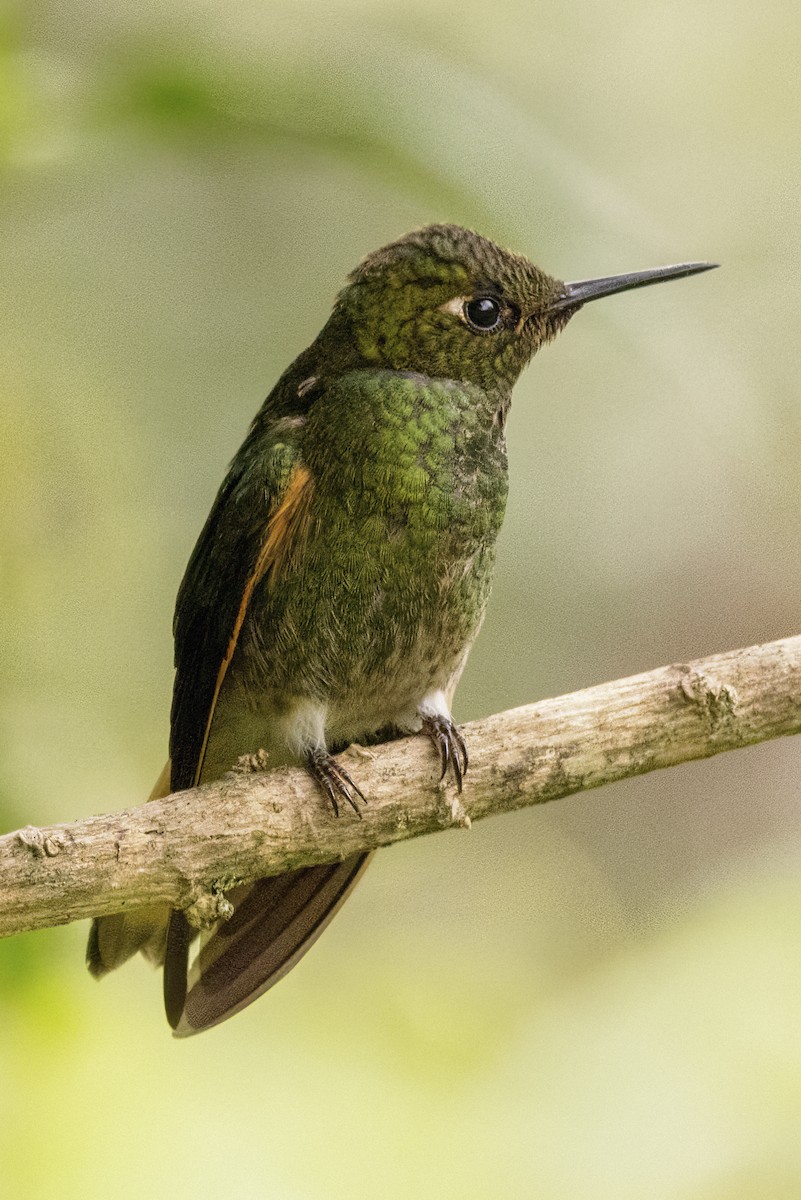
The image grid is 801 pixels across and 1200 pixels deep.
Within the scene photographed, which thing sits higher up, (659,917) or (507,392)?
(507,392)

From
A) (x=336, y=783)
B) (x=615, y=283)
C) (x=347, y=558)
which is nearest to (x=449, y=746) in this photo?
(x=336, y=783)

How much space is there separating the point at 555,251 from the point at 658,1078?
1963 millimetres

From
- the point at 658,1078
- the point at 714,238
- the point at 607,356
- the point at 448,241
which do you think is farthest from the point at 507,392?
the point at 714,238

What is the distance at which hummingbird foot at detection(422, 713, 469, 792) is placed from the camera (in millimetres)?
3129

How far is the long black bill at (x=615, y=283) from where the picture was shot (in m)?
3.66

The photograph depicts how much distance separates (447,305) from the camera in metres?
3.62

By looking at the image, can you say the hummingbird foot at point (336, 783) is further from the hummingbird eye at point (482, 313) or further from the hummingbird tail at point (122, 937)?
the hummingbird eye at point (482, 313)

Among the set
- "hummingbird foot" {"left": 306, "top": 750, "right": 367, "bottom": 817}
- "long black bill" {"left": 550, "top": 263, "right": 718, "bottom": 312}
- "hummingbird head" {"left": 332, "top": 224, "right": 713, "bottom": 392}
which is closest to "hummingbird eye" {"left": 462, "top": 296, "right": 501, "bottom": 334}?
"hummingbird head" {"left": 332, "top": 224, "right": 713, "bottom": 392}

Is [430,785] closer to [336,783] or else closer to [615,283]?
[336,783]

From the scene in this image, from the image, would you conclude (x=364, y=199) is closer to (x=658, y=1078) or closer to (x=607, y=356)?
(x=607, y=356)

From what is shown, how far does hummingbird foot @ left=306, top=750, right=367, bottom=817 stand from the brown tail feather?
0.62 meters

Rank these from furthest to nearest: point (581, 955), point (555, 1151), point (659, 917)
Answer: point (659, 917) → point (581, 955) → point (555, 1151)

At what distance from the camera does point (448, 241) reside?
3609 mm

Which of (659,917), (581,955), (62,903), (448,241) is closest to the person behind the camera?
(62,903)
